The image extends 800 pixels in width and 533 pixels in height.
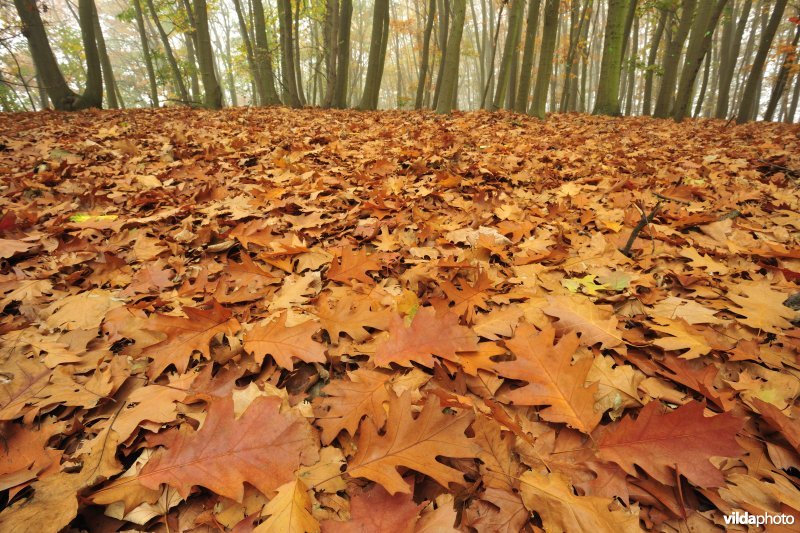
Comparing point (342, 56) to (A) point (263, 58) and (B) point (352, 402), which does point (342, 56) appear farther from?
(B) point (352, 402)

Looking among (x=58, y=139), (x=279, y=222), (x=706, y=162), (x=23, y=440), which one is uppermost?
(x=58, y=139)

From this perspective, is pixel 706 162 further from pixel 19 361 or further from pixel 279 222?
pixel 19 361

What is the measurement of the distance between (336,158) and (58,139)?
3.39 metres

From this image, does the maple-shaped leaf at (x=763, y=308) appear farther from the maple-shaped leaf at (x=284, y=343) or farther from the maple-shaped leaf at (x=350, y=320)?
the maple-shaped leaf at (x=284, y=343)

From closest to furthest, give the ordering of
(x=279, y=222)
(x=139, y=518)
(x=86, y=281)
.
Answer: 1. (x=139, y=518)
2. (x=86, y=281)
3. (x=279, y=222)

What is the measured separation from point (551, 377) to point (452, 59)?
8370 mm

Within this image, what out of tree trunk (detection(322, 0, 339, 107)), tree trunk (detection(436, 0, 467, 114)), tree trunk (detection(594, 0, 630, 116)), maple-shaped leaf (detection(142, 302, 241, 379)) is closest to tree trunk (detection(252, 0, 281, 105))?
tree trunk (detection(322, 0, 339, 107))

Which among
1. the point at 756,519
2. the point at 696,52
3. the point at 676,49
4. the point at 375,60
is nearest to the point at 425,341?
the point at 756,519

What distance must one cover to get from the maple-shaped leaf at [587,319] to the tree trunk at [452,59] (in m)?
7.37

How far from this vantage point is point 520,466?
92cm

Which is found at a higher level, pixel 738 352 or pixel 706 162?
pixel 706 162

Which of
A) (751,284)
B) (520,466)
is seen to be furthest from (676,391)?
(751,284)

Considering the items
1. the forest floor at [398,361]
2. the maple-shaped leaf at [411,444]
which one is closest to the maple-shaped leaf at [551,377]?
the forest floor at [398,361]

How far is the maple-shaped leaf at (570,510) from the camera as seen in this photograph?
0.78m
